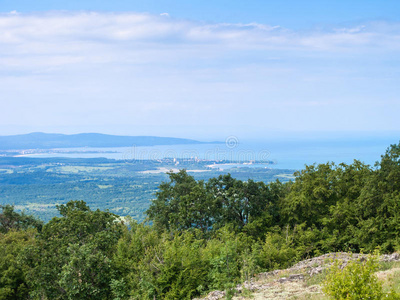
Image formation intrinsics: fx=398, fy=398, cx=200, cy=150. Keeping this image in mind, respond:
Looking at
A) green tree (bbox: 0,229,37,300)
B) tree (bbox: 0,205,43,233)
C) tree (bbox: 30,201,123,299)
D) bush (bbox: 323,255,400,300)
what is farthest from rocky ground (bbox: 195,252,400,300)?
tree (bbox: 0,205,43,233)

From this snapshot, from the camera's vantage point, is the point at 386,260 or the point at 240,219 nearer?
the point at 386,260

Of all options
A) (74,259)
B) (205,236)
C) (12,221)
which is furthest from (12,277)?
(12,221)

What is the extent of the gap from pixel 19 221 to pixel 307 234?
31795 millimetres

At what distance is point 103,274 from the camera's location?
18375mm

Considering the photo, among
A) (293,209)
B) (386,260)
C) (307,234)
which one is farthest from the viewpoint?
(293,209)

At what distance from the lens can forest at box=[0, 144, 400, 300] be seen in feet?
57.0

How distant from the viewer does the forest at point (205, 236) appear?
17.4 meters

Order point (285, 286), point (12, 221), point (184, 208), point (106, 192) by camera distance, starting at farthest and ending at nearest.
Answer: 1. point (106, 192)
2. point (12, 221)
3. point (184, 208)
4. point (285, 286)

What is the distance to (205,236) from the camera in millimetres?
27469

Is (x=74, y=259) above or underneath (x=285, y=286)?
underneath

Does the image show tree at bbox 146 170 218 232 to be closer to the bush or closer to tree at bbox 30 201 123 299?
tree at bbox 30 201 123 299

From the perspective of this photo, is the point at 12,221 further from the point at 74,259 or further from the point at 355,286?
the point at 355,286

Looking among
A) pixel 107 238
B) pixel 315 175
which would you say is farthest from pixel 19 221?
pixel 315 175

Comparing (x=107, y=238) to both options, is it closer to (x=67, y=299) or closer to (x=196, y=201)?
(x=67, y=299)
